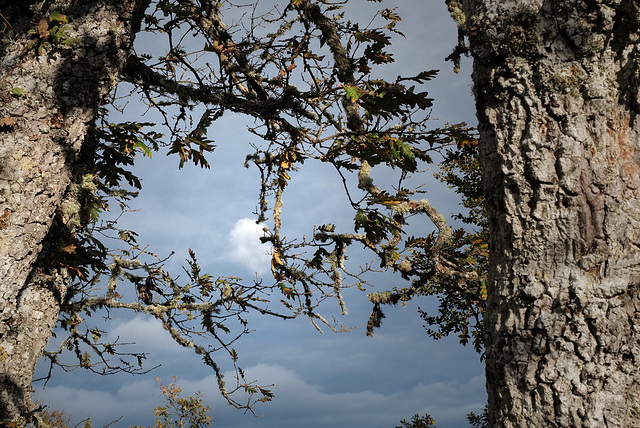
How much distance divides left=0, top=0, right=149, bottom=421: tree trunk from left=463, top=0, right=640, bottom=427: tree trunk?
284 cm

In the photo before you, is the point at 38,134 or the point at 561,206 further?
the point at 38,134

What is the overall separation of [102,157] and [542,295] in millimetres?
4429

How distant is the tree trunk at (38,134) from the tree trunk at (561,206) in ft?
9.30

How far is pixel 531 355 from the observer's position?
2.25 meters

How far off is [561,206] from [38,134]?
3406 mm

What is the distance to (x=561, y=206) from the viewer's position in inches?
92.4

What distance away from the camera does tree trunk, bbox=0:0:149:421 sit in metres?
3.41

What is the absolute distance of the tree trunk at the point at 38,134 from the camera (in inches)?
134

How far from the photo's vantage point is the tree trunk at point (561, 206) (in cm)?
217

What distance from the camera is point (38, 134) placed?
11.6 feet

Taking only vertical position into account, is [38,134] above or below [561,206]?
above

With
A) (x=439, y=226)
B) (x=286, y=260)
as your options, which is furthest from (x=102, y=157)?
(x=439, y=226)

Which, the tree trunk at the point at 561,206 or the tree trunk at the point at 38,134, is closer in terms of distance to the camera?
the tree trunk at the point at 561,206

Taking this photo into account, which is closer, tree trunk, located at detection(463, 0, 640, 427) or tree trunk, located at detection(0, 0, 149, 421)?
tree trunk, located at detection(463, 0, 640, 427)
